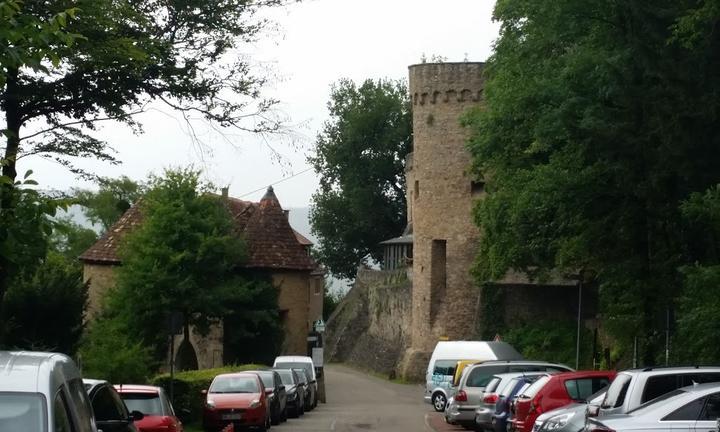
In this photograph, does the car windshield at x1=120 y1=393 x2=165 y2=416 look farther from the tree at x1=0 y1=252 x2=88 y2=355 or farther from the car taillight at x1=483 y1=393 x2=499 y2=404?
the tree at x1=0 y1=252 x2=88 y2=355

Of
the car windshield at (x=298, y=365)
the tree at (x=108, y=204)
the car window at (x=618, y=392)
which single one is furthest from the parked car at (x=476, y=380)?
the tree at (x=108, y=204)

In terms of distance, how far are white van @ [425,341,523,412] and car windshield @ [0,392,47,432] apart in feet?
105

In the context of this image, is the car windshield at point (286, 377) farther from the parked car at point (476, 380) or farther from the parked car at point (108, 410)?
the parked car at point (108, 410)

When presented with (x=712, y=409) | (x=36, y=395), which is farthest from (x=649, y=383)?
(x=36, y=395)

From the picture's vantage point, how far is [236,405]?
28828 millimetres

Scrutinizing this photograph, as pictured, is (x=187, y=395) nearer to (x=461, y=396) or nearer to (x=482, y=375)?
(x=461, y=396)

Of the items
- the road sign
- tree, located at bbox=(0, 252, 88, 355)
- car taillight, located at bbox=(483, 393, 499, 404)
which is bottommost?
car taillight, located at bbox=(483, 393, 499, 404)

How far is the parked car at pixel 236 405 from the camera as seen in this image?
28.6 meters

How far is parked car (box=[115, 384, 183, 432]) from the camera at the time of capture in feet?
57.6

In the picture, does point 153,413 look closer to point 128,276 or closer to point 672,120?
point 672,120

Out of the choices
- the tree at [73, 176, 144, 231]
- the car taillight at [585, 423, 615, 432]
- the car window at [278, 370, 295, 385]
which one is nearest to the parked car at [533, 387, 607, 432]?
the car taillight at [585, 423, 615, 432]

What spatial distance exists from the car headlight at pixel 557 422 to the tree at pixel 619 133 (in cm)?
693

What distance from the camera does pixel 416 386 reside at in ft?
201

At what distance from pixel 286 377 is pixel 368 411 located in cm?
322
